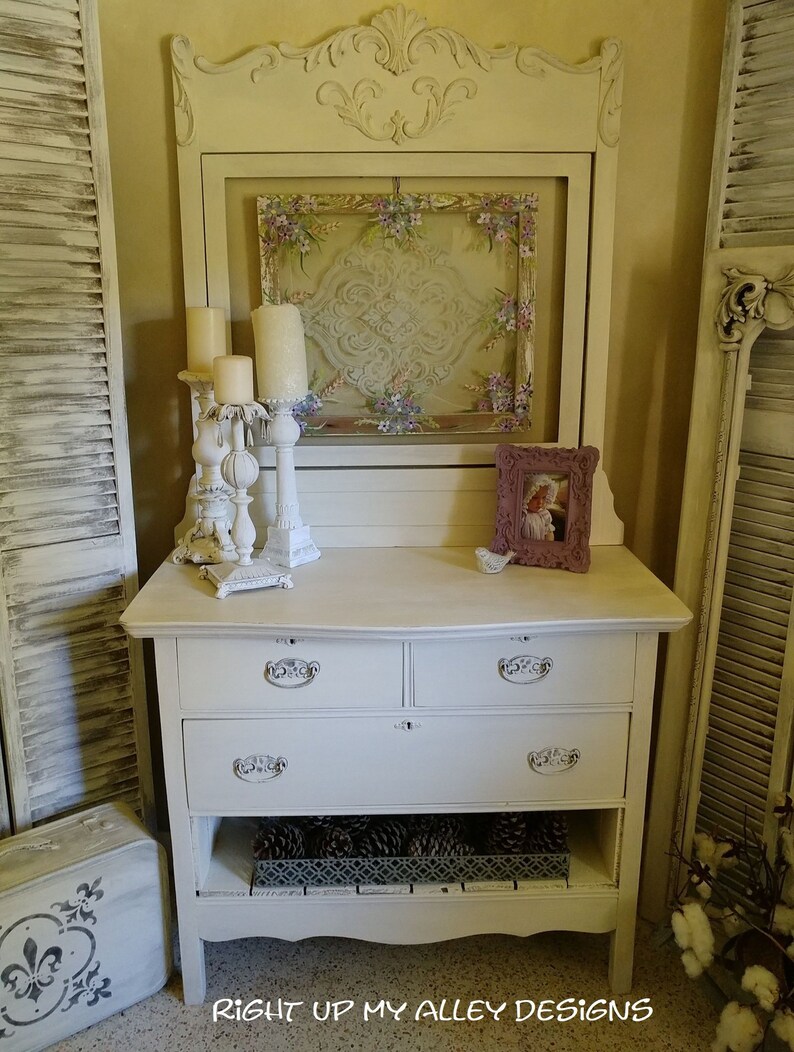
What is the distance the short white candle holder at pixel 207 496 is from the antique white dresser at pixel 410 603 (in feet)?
0.17

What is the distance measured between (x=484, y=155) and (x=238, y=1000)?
175 centimetres

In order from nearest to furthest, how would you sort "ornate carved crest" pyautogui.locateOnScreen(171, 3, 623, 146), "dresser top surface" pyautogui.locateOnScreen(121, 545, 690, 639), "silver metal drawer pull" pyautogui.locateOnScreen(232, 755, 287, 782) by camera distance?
"dresser top surface" pyautogui.locateOnScreen(121, 545, 690, 639) < "silver metal drawer pull" pyautogui.locateOnScreen(232, 755, 287, 782) < "ornate carved crest" pyautogui.locateOnScreen(171, 3, 623, 146)

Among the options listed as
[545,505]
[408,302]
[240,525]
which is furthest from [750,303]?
[240,525]

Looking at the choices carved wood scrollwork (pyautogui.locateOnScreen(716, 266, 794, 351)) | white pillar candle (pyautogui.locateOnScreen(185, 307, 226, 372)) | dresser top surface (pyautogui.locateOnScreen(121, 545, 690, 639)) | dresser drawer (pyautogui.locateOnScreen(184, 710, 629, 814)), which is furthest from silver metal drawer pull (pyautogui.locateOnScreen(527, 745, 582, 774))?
white pillar candle (pyautogui.locateOnScreen(185, 307, 226, 372))

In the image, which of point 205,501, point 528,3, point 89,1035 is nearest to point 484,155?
point 528,3

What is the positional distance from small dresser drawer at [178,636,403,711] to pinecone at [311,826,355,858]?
338 millimetres

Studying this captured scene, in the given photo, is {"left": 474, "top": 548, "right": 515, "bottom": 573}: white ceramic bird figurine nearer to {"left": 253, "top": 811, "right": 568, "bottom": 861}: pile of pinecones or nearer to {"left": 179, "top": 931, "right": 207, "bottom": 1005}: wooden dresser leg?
{"left": 253, "top": 811, "right": 568, "bottom": 861}: pile of pinecones

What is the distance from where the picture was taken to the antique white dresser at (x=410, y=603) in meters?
1.42

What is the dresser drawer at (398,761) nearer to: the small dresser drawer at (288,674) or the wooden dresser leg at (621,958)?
the small dresser drawer at (288,674)

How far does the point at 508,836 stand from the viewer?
1.61 meters

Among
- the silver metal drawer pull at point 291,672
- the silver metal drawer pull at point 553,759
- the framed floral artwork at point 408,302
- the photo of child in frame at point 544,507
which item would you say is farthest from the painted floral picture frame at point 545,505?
the silver metal drawer pull at point 291,672

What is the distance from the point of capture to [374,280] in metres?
1.66

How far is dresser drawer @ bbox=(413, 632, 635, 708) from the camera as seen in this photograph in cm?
142

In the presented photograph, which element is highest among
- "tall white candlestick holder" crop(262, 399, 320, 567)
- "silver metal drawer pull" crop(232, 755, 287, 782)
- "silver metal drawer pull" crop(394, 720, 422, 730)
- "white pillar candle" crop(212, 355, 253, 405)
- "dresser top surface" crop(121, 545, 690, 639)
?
"white pillar candle" crop(212, 355, 253, 405)
